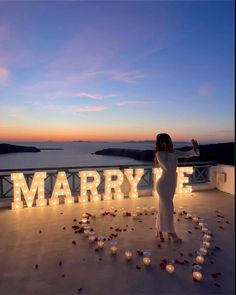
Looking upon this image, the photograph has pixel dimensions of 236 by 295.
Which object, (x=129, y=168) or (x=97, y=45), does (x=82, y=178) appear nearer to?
(x=129, y=168)

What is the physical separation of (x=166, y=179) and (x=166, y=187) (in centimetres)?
11

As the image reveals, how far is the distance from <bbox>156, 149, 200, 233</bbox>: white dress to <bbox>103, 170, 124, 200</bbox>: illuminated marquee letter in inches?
91.2

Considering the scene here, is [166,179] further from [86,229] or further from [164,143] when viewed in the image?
[86,229]

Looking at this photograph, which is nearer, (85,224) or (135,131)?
(85,224)

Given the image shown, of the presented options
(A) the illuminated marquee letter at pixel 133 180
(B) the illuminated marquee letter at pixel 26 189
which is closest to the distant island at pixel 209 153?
(A) the illuminated marquee letter at pixel 133 180

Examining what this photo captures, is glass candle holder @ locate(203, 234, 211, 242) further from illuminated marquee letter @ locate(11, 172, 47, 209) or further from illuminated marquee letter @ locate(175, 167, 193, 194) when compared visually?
illuminated marquee letter @ locate(11, 172, 47, 209)

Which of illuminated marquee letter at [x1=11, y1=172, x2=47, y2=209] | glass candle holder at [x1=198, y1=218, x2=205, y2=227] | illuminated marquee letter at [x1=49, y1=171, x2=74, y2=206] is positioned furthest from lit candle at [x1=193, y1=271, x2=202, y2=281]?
illuminated marquee letter at [x1=11, y1=172, x2=47, y2=209]

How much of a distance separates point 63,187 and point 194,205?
2849 millimetres

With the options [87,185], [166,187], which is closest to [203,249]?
[166,187]

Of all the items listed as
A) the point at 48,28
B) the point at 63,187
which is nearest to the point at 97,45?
the point at 48,28

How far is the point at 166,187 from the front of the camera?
3.47 m

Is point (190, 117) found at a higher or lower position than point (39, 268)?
higher

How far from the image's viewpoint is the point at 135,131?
11.1 metres

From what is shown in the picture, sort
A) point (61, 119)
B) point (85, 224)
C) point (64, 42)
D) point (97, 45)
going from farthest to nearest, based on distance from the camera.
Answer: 1. point (61, 119)
2. point (97, 45)
3. point (64, 42)
4. point (85, 224)
